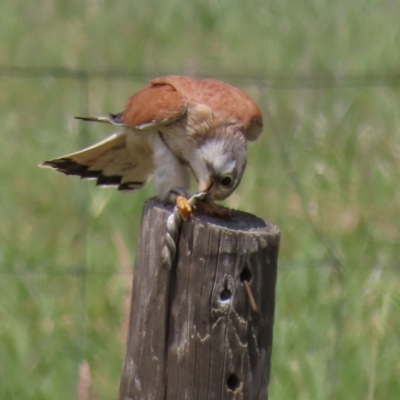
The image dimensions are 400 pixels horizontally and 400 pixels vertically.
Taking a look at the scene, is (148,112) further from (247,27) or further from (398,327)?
(247,27)

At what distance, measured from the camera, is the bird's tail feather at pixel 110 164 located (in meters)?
4.52

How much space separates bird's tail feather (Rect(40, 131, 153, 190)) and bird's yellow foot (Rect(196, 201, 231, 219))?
0.86 metres

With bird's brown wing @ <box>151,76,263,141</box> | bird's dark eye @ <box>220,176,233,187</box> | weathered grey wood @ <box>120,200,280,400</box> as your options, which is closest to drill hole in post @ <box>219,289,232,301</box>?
weathered grey wood @ <box>120,200,280,400</box>

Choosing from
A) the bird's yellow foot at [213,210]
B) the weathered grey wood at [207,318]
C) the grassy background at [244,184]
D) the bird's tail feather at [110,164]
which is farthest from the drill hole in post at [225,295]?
the grassy background at [244,184]

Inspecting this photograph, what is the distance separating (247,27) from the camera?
31.6ft

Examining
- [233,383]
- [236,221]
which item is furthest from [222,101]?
[233,383]

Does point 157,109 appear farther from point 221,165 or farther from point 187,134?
point 221,165

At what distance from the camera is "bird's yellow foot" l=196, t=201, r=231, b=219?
12.0 ft

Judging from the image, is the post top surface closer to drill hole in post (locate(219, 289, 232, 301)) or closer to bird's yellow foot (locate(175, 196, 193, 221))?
bird's yellow foot (locate(175, 196, 193, 221))

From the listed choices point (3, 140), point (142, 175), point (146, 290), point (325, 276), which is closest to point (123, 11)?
point (3, 140)

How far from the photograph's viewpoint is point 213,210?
12.1 feet

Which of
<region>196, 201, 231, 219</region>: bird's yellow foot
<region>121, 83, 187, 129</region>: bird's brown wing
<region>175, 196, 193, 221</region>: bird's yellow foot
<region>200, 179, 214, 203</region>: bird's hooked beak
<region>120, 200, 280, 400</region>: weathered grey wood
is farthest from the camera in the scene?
<region>121, 83, 187, 129</region>: bird's brown wing

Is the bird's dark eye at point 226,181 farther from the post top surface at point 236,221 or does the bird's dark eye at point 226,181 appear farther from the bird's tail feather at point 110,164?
the bird's tail feather at point 110,164

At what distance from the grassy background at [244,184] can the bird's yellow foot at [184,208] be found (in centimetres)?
136
